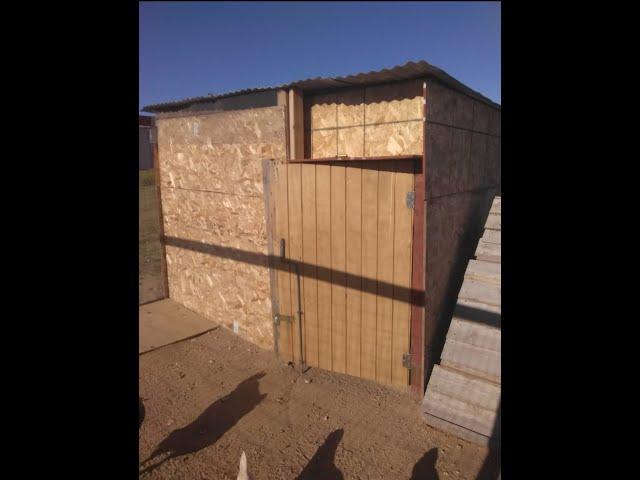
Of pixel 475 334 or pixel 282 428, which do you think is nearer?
pixel 282 428

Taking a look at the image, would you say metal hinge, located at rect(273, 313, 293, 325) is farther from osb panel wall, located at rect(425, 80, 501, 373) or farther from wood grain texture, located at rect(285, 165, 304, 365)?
osb panel wall, located at rect(425, 80, 501, 373)

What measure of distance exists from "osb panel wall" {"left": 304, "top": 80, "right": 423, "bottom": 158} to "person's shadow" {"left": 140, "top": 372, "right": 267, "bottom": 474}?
321 cm

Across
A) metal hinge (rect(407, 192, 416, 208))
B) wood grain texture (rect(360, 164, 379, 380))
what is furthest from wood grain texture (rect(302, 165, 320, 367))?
metal hinge (rect(407, 192, 416, 208))

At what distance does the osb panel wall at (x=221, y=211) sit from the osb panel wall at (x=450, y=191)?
6.44 feet

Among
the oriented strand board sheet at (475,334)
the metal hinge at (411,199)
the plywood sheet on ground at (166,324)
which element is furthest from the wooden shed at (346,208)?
the plywood sheet on ground at (166,324)

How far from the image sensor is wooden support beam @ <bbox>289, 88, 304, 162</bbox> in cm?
555

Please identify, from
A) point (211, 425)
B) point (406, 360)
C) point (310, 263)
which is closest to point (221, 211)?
point (310, 263)

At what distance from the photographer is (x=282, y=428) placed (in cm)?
480

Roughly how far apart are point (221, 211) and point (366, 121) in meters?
2.81

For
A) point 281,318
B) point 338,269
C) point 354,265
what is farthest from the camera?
point 281,318

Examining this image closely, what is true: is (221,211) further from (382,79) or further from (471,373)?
(471,373)

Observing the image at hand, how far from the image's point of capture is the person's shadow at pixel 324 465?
408 cm
